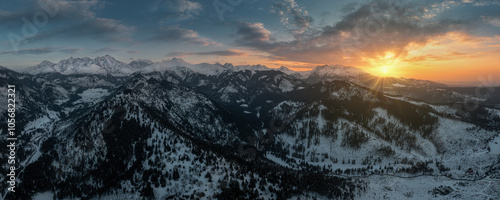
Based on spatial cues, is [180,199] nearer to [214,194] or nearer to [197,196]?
[197,196]

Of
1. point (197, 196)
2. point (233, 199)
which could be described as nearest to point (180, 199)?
point (197, 196)

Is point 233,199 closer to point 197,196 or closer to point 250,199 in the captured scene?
point 250,199

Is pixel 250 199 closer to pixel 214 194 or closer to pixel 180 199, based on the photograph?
pixel 214 194

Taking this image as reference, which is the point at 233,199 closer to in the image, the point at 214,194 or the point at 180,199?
the point at 214,194

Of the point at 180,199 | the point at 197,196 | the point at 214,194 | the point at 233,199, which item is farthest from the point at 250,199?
the point at 180,199

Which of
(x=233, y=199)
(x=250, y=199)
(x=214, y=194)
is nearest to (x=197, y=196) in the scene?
(x=214, y=194)

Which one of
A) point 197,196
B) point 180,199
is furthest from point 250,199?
point 180,199
